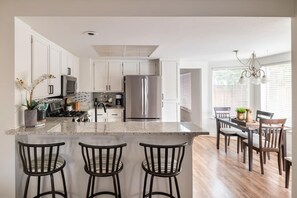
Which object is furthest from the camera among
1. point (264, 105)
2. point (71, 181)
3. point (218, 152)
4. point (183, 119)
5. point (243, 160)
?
point (183, 119)

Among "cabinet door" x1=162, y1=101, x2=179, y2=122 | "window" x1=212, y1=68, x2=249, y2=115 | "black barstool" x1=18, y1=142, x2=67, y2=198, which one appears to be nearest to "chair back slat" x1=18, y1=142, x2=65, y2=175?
"black barstool" x1=18, y1=142, x2=67, y2=198

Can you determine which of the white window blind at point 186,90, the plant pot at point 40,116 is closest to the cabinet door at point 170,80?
the white window blind at point 186,90

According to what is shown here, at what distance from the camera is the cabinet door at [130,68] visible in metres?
5.82

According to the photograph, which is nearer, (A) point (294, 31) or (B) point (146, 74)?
(A) point (294, 31)

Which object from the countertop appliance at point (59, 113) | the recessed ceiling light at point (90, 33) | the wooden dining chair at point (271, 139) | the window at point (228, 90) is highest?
the recessed ceiling light at point (90, 33)

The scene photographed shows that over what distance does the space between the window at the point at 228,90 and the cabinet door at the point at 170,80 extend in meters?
1.55

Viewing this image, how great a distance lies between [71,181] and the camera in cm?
257

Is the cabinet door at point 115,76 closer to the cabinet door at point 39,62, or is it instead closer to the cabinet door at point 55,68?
the cabinet door at point 55,68

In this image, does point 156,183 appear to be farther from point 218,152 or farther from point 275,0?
point 218,152

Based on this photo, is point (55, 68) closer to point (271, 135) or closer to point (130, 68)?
point (130, 68)

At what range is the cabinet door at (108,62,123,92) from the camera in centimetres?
580

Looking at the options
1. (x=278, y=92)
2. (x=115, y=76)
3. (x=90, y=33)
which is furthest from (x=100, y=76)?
(x=278, y=92)

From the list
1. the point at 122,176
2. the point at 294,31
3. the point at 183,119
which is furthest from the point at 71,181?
the point at 183,119

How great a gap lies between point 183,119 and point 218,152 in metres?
3.25
